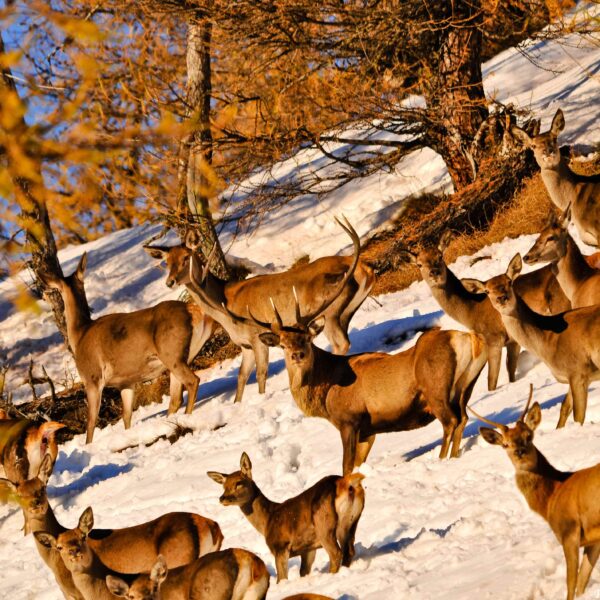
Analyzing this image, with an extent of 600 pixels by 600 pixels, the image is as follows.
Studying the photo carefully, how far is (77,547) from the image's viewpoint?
837cm

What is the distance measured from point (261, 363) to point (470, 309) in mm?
3240

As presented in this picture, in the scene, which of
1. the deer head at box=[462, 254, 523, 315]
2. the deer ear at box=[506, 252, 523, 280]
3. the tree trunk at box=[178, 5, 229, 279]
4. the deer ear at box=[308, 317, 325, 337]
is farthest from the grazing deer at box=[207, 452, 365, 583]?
the tree trunk at box=[178, 5, 229, 279]

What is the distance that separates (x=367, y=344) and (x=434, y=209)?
15.8 ft

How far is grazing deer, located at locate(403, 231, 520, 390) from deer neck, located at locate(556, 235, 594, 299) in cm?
78

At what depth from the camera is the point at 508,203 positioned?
60.8 ft

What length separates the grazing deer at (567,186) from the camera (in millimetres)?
14055

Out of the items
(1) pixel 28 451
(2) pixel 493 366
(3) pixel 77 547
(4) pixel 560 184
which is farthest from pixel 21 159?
(4) pixel 560 184

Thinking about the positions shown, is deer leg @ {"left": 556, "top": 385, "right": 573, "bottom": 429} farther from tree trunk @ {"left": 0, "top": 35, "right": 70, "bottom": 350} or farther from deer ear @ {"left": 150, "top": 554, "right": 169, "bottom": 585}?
tree trunk @ {"left": 0, "top": 35, "right": 70, "bottom": 350}

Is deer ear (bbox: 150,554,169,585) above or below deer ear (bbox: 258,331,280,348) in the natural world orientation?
above

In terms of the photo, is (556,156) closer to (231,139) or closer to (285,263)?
(231,139)

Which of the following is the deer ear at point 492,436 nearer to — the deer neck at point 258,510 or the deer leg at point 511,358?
the deer neck at point 258,510

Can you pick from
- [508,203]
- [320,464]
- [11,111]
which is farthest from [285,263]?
[11,111]

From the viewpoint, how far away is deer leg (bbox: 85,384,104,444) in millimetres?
15734

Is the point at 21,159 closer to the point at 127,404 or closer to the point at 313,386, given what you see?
the point at 313,386
